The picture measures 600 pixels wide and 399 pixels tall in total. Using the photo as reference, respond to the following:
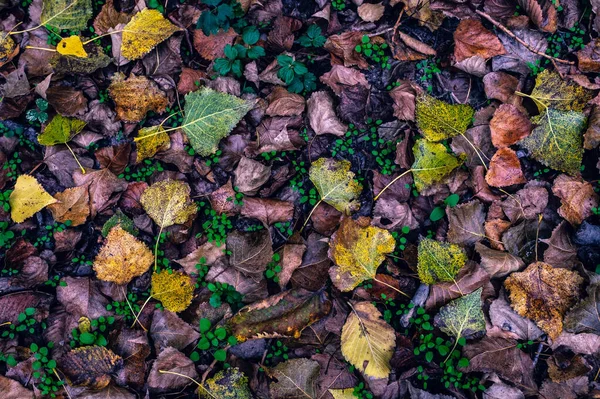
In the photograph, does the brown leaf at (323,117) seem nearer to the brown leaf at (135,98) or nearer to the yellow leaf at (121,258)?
the brown leaf at (135,98)

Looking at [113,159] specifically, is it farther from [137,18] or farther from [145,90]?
[137,18]

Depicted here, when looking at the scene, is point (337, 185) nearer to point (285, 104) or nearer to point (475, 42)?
point (285, 104)

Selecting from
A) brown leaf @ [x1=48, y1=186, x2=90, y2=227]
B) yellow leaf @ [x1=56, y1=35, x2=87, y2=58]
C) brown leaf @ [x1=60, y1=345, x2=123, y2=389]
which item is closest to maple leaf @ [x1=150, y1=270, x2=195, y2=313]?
brown leaf @ [x1=60, y1=345, x2=123, y2=389]

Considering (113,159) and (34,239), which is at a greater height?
(113,159)

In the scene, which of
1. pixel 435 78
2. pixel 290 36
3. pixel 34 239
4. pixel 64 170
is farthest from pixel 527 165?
pixel 34 239

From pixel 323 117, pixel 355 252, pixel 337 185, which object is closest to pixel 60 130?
pixel 323 117

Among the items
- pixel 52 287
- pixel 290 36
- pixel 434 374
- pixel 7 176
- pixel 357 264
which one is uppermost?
pixel 290 36

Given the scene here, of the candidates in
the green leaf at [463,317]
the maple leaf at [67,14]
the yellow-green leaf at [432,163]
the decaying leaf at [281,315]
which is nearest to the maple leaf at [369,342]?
the decaying leaf at [281,315]

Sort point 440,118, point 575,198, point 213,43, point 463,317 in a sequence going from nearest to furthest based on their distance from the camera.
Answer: point 463,317, point 575,198, point 440,118, point 213,43
